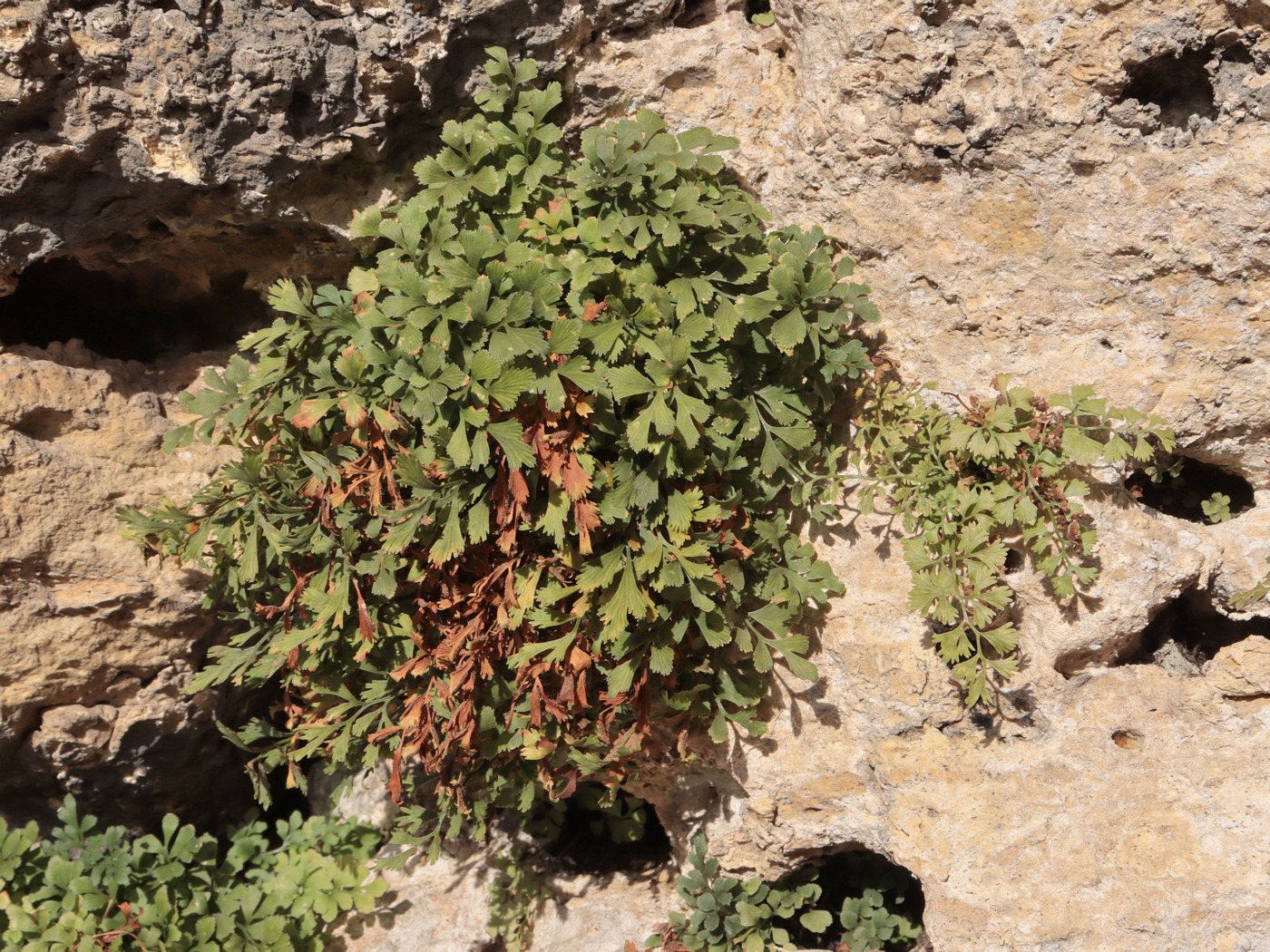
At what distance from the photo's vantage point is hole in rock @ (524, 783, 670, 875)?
5055mm

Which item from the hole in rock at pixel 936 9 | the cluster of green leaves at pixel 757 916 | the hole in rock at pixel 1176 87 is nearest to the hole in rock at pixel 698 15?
the hole in rock at pixel 936 9

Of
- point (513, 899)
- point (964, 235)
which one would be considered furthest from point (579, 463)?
point (513, 899)

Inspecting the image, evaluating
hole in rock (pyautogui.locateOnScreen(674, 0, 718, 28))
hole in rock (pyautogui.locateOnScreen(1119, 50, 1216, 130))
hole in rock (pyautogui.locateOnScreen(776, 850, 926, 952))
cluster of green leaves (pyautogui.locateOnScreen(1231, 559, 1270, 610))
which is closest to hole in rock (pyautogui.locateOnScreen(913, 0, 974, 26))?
hole in rock (pyautogui.locateOnScreen(1119, 50, 1216, 130))

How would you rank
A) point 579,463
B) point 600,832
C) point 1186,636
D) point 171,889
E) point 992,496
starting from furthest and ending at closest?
1. point 600,832
2. point 171,889
3. point 1186,636
4. point 992,496
5. point 579,463

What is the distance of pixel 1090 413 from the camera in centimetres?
369

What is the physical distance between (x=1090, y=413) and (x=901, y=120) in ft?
4.74

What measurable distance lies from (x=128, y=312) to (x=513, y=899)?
3.79m

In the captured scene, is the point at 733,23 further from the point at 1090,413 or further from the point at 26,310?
the point at 26,310

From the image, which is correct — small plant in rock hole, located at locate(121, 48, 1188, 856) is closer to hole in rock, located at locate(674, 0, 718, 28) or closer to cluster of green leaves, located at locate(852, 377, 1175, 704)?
cluster of green leaves, located at locate(852, 377, 1175, 704)

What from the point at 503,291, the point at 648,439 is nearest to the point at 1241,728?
the point at 648,439

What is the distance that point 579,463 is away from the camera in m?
3.47

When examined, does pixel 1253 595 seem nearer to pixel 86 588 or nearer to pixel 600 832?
pixel 600 832

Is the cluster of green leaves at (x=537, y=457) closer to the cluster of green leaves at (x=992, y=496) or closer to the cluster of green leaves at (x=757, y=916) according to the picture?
the cluster of green leaves at (x=992, y=496)

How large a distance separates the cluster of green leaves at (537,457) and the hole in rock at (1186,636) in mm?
1436
